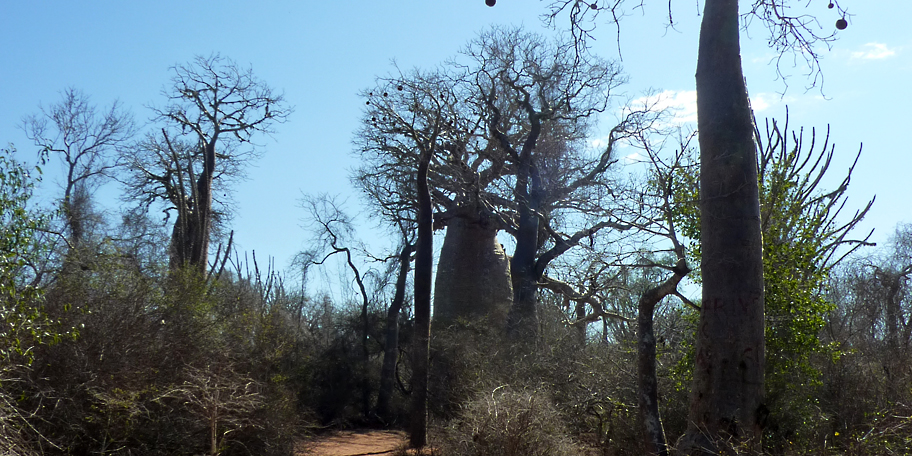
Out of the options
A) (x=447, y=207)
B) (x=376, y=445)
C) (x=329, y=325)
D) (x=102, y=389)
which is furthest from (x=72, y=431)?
(x=329, y=325)

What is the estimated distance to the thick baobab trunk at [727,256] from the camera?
5.58 metres

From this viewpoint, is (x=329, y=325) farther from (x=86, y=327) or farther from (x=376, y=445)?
(x=86, y=327)

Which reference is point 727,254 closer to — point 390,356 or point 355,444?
point 355,444

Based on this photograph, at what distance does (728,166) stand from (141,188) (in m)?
15.1

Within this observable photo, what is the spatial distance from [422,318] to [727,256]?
6.37 m

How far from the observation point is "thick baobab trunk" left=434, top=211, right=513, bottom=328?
14.5 meters

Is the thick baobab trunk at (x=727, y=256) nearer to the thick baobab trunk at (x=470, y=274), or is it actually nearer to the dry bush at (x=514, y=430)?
the dry bush at (x=514, y=430)

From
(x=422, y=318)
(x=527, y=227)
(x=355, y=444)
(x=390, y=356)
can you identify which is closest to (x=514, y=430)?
(x=422, y=318)

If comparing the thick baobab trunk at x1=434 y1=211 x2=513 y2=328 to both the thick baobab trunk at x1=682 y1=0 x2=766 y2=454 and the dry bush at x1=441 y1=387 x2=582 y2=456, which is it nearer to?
the dry bush at x1=441 y1=387 x2=582 y2=456

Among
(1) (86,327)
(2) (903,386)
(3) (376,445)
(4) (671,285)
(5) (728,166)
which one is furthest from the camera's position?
(3) (376,445)

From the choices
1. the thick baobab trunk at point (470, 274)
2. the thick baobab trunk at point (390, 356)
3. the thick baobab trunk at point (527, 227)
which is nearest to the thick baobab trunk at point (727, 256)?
the thick baobab trunk at point (527, 227)

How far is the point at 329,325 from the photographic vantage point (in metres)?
18.5

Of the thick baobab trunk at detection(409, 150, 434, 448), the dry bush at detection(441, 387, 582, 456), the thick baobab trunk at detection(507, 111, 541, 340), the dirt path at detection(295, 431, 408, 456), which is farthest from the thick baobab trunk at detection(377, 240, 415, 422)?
the dry bush at detection(441, 387, 582, 456)

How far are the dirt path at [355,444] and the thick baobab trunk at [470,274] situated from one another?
95.2 inches
